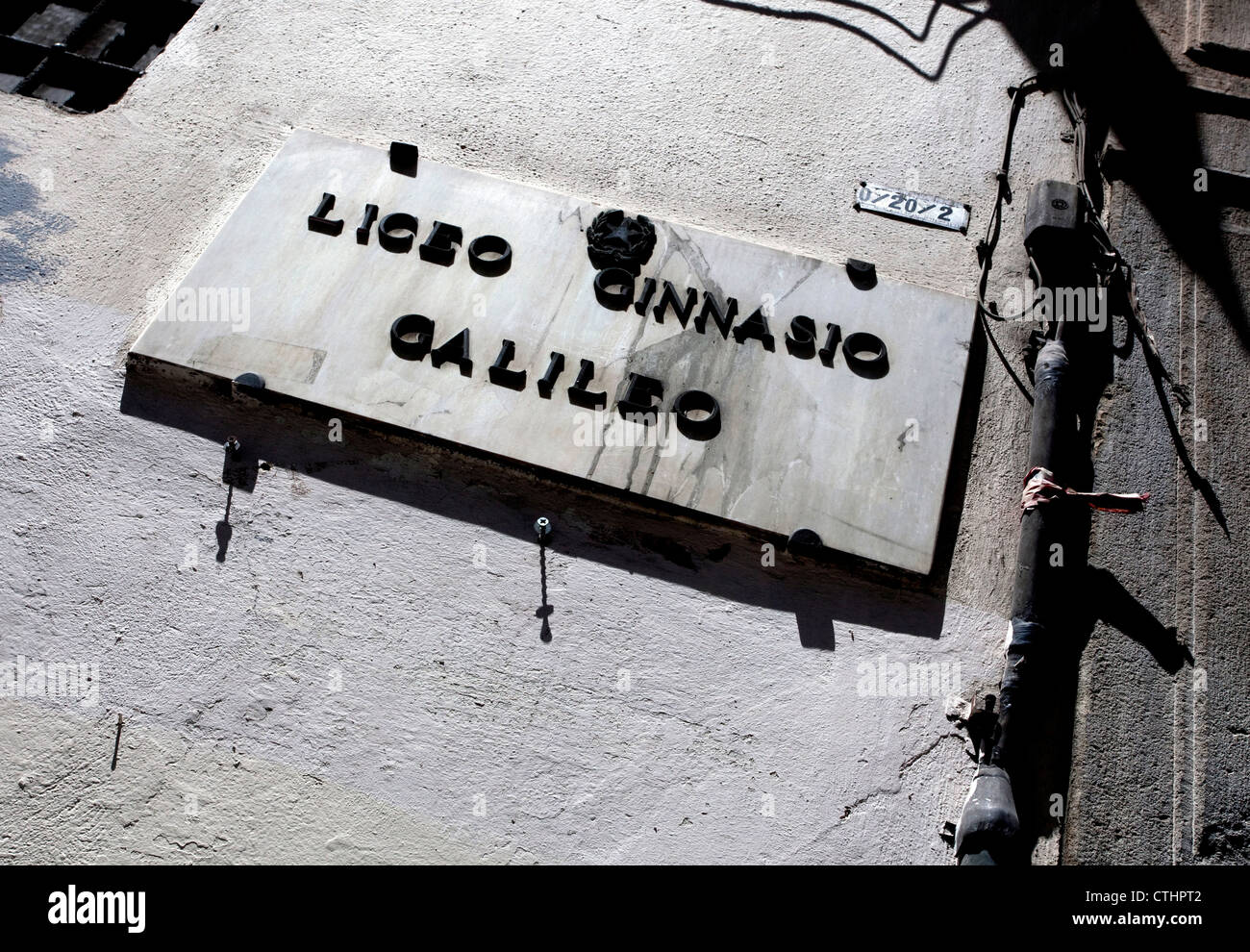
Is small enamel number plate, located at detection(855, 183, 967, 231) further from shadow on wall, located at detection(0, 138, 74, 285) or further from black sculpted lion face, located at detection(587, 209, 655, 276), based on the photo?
shadow on wall, located at detection(0, 138, 74, 285)

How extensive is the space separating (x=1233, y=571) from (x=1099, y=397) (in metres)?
1.40

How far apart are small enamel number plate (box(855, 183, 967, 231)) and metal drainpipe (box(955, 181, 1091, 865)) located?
511mm

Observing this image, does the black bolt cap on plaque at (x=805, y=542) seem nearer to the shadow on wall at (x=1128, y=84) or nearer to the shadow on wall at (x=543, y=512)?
the shadow on wall at (x=543, y=512)

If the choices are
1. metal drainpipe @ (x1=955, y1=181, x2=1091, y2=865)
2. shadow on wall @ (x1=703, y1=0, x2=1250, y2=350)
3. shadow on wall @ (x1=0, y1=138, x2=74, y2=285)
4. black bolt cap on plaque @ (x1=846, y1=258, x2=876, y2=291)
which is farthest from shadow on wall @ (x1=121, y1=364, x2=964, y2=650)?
shadow on wall @ (x1=703, y1=0, x2=1250, y2=350)

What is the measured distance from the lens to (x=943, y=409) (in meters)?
7.20

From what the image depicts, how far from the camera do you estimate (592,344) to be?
7355 mm

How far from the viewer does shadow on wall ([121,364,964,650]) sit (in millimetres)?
6586

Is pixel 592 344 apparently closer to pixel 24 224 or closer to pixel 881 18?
pixel 24 224

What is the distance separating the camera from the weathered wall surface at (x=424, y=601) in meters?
5.94

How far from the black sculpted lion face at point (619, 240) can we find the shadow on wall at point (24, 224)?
12.5ft

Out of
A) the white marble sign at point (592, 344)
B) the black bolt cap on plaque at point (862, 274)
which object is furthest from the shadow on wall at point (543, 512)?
the black bolt cap on plaque at point (862, 274)

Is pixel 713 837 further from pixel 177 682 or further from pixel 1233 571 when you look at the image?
pixel 1233 571

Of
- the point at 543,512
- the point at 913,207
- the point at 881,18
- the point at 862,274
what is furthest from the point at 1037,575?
the point at 881,18

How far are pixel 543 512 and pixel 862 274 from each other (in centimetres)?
286
